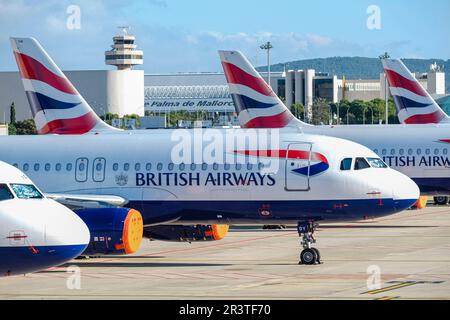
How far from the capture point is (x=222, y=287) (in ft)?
104

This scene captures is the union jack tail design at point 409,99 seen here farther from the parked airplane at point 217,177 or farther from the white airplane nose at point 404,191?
the white airplane nose at point 404,191

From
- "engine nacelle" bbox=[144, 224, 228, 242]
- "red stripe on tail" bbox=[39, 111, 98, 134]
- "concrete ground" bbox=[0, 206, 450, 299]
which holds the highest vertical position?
"red stripe on tail" bbox=[39, 111, 98, 134]

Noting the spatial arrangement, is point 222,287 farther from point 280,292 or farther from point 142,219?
point 142,219

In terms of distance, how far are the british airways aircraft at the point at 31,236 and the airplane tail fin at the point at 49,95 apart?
942 inches

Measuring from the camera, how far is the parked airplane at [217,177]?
127 ft

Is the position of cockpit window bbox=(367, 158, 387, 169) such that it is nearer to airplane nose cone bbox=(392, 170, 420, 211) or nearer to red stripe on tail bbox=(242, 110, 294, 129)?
airplane nose cone bbox=(392, 170, 420, 211)

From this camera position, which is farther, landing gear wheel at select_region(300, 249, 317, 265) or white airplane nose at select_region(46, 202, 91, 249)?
landing gear wheel at select_region(300, 249, 317, 265)

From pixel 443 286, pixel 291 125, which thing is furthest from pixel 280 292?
pixel 291 125

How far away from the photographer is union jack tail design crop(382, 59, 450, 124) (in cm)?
7231

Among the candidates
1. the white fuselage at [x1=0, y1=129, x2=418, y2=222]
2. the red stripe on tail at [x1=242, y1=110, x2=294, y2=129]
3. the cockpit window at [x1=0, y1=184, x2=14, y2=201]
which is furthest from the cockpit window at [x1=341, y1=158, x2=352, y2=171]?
the red stripe on tail at [x1=242, y1=110, x2=294, y2=129]

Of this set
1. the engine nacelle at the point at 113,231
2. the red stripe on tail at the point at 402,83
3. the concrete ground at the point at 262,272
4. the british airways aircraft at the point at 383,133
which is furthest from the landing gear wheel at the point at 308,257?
the red stripe on tail at the point at 402,83

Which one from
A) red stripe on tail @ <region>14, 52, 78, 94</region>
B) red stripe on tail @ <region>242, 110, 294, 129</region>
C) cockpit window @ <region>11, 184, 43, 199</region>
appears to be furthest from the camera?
red stripe on tail @ <region>242, 110, 294, 129</region>

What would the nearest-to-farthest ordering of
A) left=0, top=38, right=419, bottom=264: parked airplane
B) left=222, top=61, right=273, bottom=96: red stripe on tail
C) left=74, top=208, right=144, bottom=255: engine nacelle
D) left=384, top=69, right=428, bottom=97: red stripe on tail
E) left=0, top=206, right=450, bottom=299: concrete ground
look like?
left=0, top=206, right=450, bottom=299: concrete ground
left=74, top=208, right=144, bottom=255: engine nacelle
left=0, top=38, right=419, bottom=264: parked airplane
left=222, top=61, right=273, bottom=96: red stripe on tail
left=384, top=69, right=428, bottom=97: red stripe on tail

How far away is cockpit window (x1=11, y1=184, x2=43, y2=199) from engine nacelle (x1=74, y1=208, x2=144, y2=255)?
10067 mm
